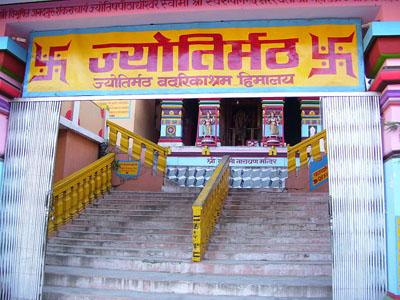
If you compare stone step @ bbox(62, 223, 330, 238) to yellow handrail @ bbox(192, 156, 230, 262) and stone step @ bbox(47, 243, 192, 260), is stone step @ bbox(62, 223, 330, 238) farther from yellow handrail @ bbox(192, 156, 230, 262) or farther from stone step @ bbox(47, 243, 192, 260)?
stone step @ bbox(47, 243, 192, 260)

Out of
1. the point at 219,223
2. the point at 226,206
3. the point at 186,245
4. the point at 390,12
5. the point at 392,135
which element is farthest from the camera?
the point at 226,206

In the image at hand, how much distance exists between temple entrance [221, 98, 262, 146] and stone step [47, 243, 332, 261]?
839 cm

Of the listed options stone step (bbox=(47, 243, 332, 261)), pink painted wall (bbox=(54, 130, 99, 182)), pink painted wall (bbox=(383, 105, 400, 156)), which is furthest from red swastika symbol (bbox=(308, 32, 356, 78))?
pink painted wall (bbox=(54, 130, 99, 182))

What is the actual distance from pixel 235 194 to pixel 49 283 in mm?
4783

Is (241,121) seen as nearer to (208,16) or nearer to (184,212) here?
(184,212)

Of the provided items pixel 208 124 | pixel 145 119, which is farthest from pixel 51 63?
pixel 145 119

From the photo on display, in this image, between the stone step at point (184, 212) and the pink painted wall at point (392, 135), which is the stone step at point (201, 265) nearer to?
the stone step at point (184, 212)

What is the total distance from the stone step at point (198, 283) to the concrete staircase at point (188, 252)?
0.04 ft

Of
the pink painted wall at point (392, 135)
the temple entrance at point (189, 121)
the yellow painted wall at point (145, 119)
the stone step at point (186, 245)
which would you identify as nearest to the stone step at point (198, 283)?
the stone step at point (186, 245)

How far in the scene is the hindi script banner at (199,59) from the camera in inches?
202

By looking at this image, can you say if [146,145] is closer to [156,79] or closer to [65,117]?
[65,117]

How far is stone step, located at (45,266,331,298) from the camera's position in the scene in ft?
18.9

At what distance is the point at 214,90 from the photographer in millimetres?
5246

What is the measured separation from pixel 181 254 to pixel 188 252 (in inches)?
4.7
